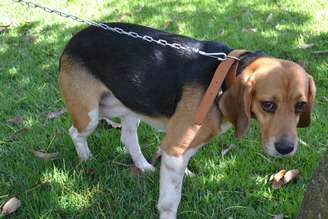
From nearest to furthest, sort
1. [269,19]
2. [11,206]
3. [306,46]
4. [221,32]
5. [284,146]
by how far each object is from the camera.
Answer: [284,146] → [11,206] → [306,46] → [221,32] → [269,19]

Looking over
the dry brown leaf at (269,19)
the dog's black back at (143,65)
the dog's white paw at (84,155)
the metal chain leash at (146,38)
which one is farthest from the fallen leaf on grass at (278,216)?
the dry brown leaf at (269,19)

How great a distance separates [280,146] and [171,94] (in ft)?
3.32

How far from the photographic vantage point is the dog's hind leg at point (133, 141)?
4.64 meters

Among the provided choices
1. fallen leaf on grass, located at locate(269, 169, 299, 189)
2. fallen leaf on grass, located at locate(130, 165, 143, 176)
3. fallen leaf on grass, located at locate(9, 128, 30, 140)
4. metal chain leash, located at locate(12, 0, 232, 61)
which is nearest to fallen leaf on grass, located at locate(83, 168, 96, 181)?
fallen leaf on grass, located at locate(130, 165, 143, 176)

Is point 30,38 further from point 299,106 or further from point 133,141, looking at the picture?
point 299,106

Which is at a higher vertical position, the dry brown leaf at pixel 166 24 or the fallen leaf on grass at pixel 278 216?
the fallen leaf on grass at pixel 278 216

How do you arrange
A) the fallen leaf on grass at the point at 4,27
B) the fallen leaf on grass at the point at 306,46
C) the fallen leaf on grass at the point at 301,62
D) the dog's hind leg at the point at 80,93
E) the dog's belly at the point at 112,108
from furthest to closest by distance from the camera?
the fallen leaf on grass at the point at 4,27
the fallen leaf on grass at the point at 306,46
the fallen leaf on grass at the point at 301,62
the dog's belly at the point at 112,108
the dog's hind leg at the point at 80,93

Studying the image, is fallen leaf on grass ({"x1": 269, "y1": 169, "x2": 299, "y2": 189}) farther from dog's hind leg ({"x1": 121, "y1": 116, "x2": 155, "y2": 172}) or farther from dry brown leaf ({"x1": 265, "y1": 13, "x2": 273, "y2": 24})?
dry brown leaf ({"x1": 265, "y1": 13, "x2": 273, "y2": 24})

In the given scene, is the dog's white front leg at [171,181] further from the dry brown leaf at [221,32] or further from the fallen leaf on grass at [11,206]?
the dry brown leaf at [221,32]

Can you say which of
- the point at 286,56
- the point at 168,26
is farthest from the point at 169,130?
the point at 168,26

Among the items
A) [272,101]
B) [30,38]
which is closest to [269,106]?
[272,101]

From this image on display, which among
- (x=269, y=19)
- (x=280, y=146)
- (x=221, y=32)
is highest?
(x=280, y=146)

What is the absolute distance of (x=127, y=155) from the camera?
484 centimetres

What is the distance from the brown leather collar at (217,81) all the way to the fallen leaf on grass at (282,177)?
112cm
